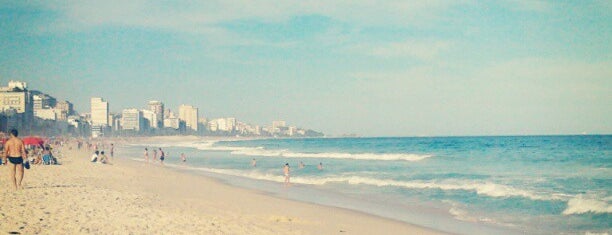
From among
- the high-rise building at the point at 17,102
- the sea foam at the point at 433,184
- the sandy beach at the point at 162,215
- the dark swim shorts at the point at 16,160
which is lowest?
the sea foam at the point at 433,184

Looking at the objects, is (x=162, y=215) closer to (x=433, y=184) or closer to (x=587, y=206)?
(x=587, y=206)

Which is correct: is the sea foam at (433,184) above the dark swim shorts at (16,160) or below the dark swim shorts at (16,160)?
below

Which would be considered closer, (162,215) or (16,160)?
(162,215)

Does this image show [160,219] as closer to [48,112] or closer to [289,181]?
[289,181]

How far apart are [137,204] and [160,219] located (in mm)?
2577

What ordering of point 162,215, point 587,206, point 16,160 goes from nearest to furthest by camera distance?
point 162,215
point 16,160
point 587,206

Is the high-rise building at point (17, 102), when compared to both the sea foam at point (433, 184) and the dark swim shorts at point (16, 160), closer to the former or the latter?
the sea foam at point (433, 184)


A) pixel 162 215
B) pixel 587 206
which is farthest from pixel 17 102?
pixel 587 206

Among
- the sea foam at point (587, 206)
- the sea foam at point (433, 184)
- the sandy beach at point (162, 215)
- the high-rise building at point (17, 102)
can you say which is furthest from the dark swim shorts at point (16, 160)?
the high-rise building at point (17, 102)

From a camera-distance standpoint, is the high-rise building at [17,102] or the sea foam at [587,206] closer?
the sea foam at [587,206]

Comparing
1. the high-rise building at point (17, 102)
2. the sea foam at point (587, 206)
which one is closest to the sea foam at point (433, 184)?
the sea foam at point (587, 206)

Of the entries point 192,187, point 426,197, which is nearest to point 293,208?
point 426,197

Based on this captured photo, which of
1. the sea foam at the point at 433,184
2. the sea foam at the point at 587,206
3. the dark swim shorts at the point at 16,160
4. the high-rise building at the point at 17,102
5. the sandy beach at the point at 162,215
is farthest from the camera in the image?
the high-rise building at the point at 17,102

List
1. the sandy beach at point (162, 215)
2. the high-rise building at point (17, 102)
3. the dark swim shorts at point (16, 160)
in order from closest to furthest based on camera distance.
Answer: the sandy beach at point (162, 215) < the dark swim shorts at point (16, 160) < the high-rise building at point (17, 102)
